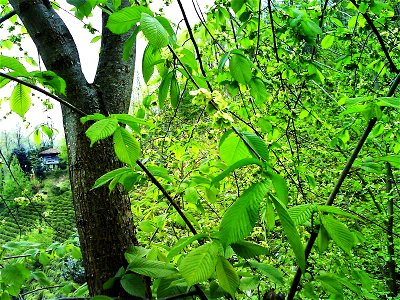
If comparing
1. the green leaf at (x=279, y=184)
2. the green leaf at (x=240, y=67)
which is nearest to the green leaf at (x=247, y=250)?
the green leaf at (x=279, y=184)

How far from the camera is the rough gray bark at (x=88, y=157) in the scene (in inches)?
45.4

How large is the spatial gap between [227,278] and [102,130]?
40 cm

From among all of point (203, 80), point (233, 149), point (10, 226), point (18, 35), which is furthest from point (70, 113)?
point (10, 226)

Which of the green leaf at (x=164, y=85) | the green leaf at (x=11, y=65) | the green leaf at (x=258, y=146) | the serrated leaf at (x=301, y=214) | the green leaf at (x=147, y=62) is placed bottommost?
the serrated leaf at (x=301, y=214)

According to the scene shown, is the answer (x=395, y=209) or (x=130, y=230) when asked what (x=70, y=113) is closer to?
(x=130, y=230)

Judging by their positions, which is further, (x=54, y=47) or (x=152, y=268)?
(x=54, y=47)

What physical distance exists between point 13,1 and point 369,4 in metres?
1.38

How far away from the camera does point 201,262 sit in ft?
2.10

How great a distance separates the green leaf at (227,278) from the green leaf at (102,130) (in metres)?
0.36

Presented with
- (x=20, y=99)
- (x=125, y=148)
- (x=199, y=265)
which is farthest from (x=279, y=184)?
(x=20, y=99)

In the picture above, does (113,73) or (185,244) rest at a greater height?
(113,73)

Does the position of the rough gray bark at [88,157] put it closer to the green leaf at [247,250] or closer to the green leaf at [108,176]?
the green leaf at [108,176]

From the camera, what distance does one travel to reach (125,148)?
2.43 feet

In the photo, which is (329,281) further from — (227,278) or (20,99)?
(20,99)
